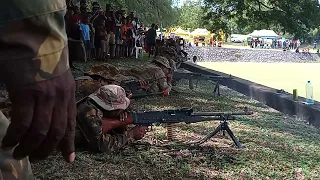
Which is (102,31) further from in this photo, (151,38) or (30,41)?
(30,41)

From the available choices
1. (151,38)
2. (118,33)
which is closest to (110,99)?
(118,33)

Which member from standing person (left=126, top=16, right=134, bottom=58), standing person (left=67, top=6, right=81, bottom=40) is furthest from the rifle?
standing person (left=126, top=16, right=134, bottom=58)

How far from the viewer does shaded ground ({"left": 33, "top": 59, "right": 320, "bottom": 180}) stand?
141 inches

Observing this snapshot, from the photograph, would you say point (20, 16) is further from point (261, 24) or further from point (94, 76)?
point (261, 24)

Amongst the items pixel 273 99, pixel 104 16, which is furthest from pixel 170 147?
pixel 104 16

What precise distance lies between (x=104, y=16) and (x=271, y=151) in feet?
33.3

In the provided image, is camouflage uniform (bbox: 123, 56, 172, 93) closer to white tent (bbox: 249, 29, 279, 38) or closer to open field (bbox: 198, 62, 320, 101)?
open field (bbox: 198, 62, 320, 101)

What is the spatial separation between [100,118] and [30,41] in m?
2.93

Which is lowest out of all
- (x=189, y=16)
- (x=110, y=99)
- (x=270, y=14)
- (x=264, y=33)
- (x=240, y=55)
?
(x=240, y=55)

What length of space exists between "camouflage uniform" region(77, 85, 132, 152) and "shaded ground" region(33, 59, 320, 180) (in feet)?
0.30

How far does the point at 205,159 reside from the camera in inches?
159

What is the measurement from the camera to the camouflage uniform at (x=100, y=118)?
376 cm

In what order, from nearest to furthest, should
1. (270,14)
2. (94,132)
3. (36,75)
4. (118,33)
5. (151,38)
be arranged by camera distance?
1. (36,75)
2. (94,132)
3. (118,33)
4. (270,14)
5. (151,38)

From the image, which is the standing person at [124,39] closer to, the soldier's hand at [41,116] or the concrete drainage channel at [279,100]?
the concrete drainage channel at [279,100]
